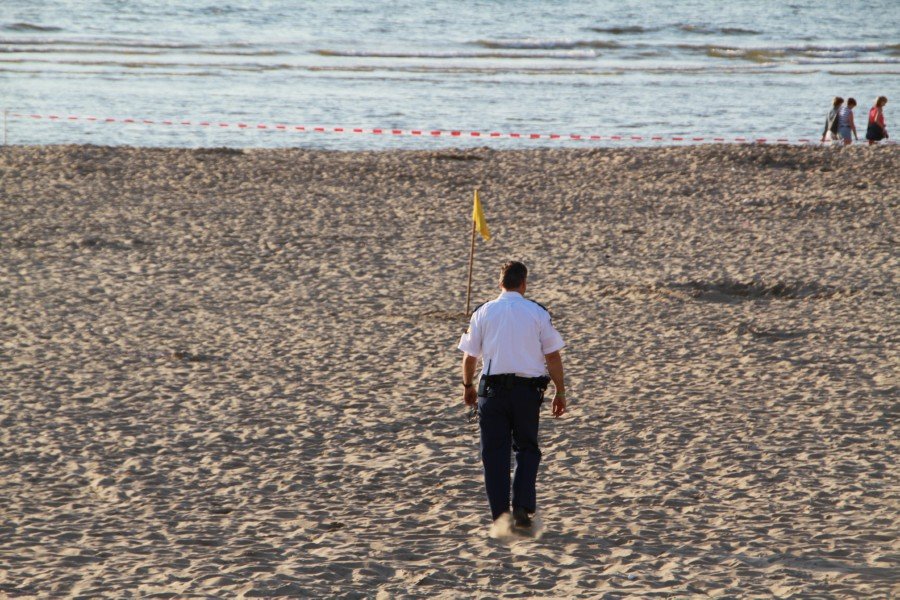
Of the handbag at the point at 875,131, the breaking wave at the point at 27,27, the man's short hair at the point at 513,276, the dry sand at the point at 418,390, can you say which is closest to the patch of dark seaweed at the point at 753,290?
the dry sand at the point at 418,390

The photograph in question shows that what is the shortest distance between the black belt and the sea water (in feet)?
50.6

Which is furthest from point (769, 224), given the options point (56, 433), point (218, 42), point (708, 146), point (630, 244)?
point (218, 42)

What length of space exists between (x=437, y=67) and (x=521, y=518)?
34977 mm

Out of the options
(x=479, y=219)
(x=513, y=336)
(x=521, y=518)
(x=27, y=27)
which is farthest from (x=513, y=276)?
(x=27, y=27)

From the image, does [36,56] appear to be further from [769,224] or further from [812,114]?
[769,224]

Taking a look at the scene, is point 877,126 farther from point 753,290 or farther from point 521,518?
point 521,518

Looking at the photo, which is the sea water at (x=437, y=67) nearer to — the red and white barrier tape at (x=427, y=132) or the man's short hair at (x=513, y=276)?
the red and white barrier tape at (x=427, y=132)

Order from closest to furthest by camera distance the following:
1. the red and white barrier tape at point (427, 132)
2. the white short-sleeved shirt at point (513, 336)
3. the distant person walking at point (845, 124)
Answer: the white short-sleeved shirt at point (513, 336), the distant person walking at point (845, 124), the red and white barrier tape at point (427, 132)

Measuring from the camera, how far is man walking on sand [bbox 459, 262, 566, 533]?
5832mm

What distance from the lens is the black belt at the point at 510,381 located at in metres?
5.83

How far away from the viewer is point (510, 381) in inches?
Answer: 229

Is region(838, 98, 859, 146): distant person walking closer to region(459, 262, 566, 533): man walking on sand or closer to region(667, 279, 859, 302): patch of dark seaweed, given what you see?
region(667, 279, 859, 302): patch of dark seaweed

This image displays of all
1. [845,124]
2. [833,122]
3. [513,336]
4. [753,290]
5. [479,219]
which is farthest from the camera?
[833,122]

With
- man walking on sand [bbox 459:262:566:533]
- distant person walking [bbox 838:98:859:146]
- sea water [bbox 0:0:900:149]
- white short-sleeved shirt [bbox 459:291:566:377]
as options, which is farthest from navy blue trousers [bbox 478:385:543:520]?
distant person walking [bbox 838:98:859:146]
